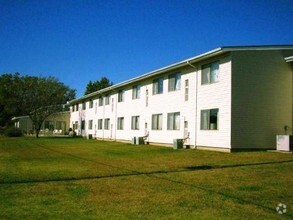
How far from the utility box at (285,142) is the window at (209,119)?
3587 millimetres


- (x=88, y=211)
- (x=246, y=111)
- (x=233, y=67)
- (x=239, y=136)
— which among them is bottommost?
(x=88, y=211)

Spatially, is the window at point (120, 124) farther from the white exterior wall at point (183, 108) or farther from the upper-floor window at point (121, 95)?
the upper-floor window at point (121, 95)

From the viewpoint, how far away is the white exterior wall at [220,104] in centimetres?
2052

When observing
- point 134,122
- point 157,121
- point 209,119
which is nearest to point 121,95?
point 134,122

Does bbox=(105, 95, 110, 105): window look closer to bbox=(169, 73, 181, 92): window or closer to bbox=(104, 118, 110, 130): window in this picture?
bbox=(104, 118, 110, 130): window

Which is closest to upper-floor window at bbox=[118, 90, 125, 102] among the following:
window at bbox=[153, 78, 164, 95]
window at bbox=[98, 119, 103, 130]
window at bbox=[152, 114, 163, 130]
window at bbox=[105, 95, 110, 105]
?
window at bbox=[105, 95, 110, 105]

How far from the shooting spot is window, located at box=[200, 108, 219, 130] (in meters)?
21.7

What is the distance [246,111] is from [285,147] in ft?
9.27

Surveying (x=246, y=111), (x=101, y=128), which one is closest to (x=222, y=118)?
(x=246, y=111)

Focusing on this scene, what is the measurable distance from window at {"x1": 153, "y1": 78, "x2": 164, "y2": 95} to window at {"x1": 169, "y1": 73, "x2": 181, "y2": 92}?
1.56m

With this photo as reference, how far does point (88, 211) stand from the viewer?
7457 mm

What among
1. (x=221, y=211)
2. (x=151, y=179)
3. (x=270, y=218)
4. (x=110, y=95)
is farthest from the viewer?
(x=110, y=95)

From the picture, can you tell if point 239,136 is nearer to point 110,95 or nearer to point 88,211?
point 88,211

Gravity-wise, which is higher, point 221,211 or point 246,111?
point 246,111
